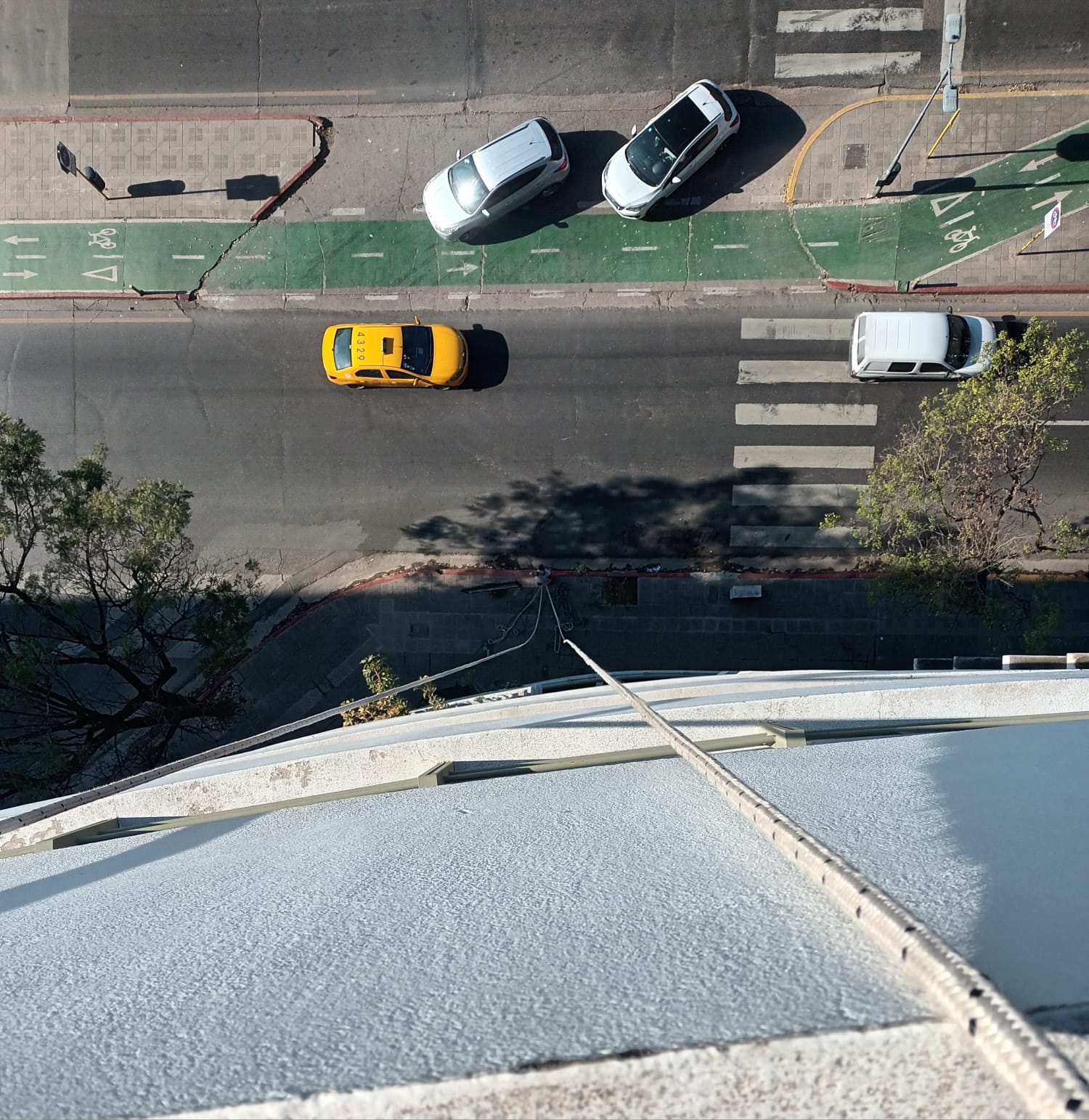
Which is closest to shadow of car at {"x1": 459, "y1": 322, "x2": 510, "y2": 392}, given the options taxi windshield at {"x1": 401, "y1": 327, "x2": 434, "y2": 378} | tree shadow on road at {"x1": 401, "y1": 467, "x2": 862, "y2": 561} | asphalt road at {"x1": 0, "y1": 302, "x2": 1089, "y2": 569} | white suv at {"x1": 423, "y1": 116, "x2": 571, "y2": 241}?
asphalt road at {"x1": 0, "y1": 302, "x2": 1089, "y2": 569}

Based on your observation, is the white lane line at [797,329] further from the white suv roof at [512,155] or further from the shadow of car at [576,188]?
the white suv roof at [512,155]

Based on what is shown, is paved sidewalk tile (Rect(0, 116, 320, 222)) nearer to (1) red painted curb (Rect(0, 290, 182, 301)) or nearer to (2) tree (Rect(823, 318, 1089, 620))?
(1) red painted curb (Rect(0, 290, 182, 301))

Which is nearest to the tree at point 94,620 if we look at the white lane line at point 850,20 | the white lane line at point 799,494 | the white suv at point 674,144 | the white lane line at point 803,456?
the white lane line at point 799,494

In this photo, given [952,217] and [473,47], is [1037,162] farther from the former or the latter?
[473,47]

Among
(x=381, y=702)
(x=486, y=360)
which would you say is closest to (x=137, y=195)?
(x=486, y=360)

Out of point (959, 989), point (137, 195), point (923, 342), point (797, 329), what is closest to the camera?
point (959, 989)

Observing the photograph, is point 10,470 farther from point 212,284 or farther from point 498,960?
point 498,960
